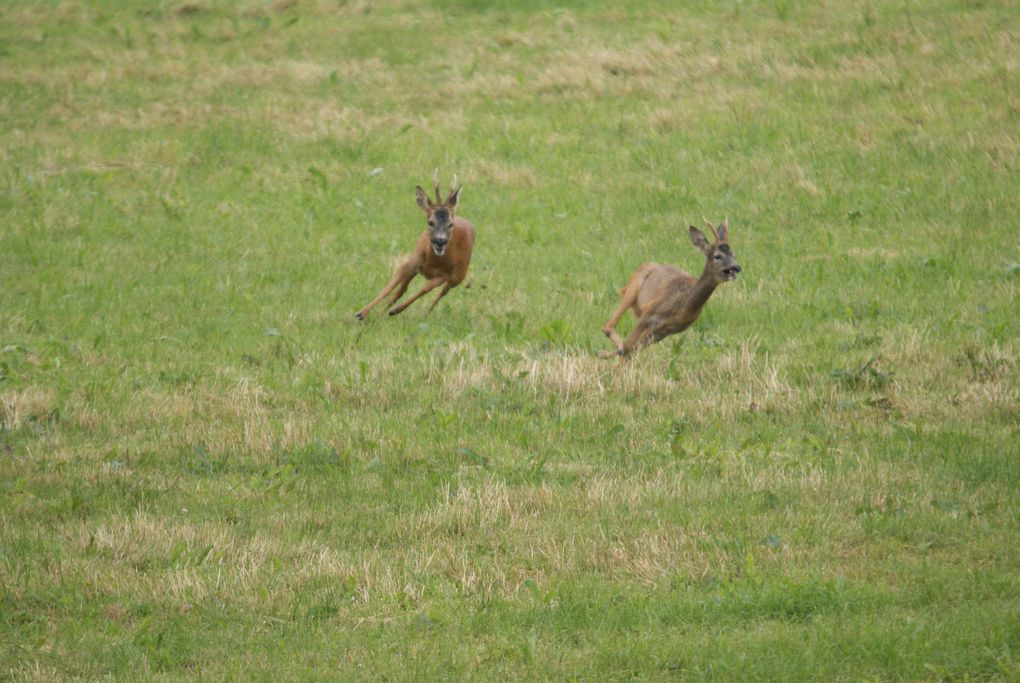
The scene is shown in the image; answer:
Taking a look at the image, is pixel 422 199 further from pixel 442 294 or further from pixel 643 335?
pixel 643 335

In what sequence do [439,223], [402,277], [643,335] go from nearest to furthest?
[643,335] < [439,223] < [402,277]

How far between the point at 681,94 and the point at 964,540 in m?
14.9

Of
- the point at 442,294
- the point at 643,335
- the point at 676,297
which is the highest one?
the point at 676,297

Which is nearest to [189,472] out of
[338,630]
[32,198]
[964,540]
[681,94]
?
[338,630]

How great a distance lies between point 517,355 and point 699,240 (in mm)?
2021

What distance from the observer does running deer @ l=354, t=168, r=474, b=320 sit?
14.3 metres

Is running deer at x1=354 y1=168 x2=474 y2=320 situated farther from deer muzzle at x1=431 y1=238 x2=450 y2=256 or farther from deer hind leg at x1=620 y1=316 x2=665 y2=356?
deer hind leg at x1=620 y1=316 x2=665 y2=356

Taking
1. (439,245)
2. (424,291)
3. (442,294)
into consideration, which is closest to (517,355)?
(439,245)

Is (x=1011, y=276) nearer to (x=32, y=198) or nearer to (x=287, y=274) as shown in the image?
(x=287, y=274)

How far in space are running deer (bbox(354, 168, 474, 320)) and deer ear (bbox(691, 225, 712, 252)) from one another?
2.58 metres

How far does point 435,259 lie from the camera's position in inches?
579

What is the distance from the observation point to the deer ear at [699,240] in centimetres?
1273

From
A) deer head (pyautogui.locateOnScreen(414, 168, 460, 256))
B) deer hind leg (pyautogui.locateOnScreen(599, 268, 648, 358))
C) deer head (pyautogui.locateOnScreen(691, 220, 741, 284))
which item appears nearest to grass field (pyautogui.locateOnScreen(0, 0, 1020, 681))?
deer hind leg (pyautogui.locateOnScreen(599, 268, 648, 358))

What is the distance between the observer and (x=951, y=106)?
66.6 feet
